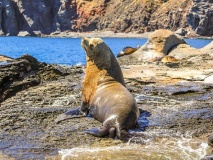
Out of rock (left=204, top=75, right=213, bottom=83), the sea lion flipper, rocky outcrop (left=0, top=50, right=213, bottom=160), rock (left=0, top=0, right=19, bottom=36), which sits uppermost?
the sea lion flipper

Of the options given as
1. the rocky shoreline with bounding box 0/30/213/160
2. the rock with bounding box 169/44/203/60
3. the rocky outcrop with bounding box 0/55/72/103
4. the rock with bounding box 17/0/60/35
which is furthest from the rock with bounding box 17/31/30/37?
the rocky outcrop with bounding box 0/55/72/103

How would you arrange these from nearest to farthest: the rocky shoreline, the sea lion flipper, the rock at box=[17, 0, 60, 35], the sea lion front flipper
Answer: the rocky shoreline, the sea lion flipper, the sea lion front flipper, the rock at box=[17, 0, 60, 35]

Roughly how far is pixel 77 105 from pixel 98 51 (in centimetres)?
129

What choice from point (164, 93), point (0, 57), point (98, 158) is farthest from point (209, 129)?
point (0, 57)

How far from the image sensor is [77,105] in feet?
26.5

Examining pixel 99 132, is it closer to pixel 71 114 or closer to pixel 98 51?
pixel 71 114

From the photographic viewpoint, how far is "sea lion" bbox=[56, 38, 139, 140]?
5852 millimetres

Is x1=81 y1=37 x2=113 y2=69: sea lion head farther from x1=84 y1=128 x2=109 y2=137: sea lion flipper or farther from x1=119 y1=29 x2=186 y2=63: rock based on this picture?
x1=119 y1=29 x2=186 y2=63: rock

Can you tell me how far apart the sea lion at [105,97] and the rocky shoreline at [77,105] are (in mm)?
192

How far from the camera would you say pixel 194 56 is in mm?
16250

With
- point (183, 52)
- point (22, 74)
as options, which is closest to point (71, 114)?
point (22, 74)

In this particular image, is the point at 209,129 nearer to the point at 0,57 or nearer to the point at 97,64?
the point at 97,64

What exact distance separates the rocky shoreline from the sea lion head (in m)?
1.08

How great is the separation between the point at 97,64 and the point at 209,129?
7.73 feet
